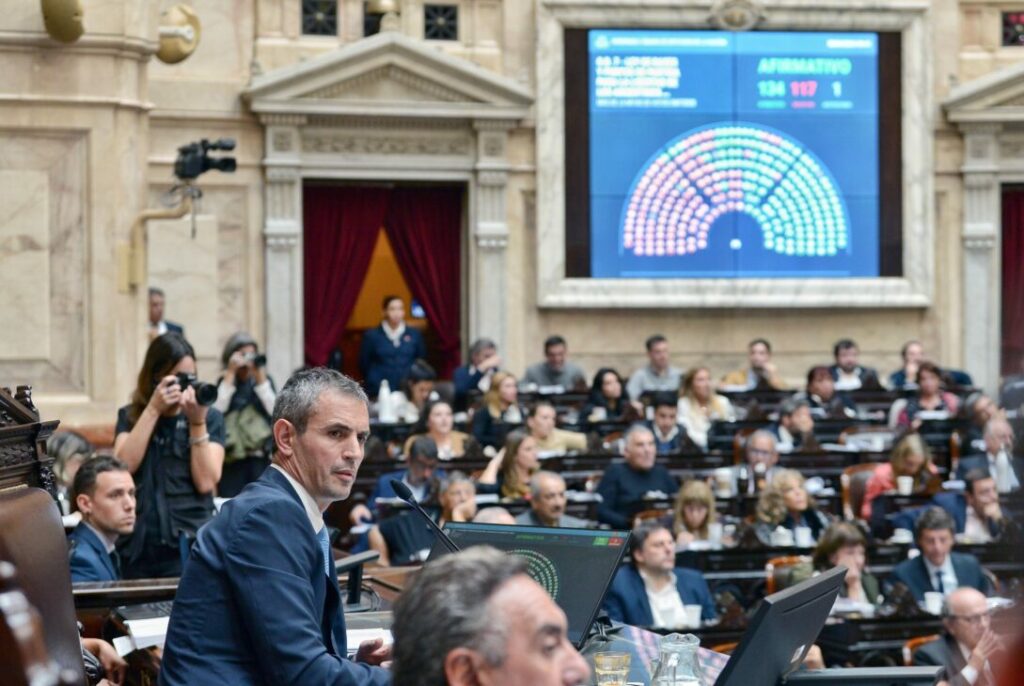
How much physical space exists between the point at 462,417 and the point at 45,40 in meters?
4.10

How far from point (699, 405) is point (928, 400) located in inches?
74.1

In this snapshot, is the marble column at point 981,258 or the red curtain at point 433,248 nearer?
the red curtain at point 433,248

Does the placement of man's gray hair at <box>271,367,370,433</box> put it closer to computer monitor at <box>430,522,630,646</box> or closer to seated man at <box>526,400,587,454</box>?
computer monitor at <box>430,522,630,646</box>

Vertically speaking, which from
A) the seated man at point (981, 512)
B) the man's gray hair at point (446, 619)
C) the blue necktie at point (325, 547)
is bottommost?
the seated man at point (981, 512)

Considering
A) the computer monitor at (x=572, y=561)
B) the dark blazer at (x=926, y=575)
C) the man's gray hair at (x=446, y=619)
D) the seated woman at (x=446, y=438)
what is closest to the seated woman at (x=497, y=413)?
the seated woman at (x=446, y=438)

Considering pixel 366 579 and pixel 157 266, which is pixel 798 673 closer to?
pixel 366 579

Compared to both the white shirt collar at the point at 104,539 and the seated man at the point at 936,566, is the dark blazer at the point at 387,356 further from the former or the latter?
the white shirt collar at the point at 104,539

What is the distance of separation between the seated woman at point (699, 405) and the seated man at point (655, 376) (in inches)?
40.5

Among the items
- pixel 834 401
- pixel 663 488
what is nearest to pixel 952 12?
pixel 834 401

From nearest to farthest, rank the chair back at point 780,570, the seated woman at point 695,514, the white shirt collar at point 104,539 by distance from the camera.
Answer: the white shirt collar at point 104,539
the chair back at point 780,570
the seated woman at point 695,514

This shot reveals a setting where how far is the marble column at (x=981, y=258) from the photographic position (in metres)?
15.4

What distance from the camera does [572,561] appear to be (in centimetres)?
325

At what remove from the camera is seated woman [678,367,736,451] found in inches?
463

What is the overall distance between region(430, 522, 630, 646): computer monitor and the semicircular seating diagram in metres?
11.7
